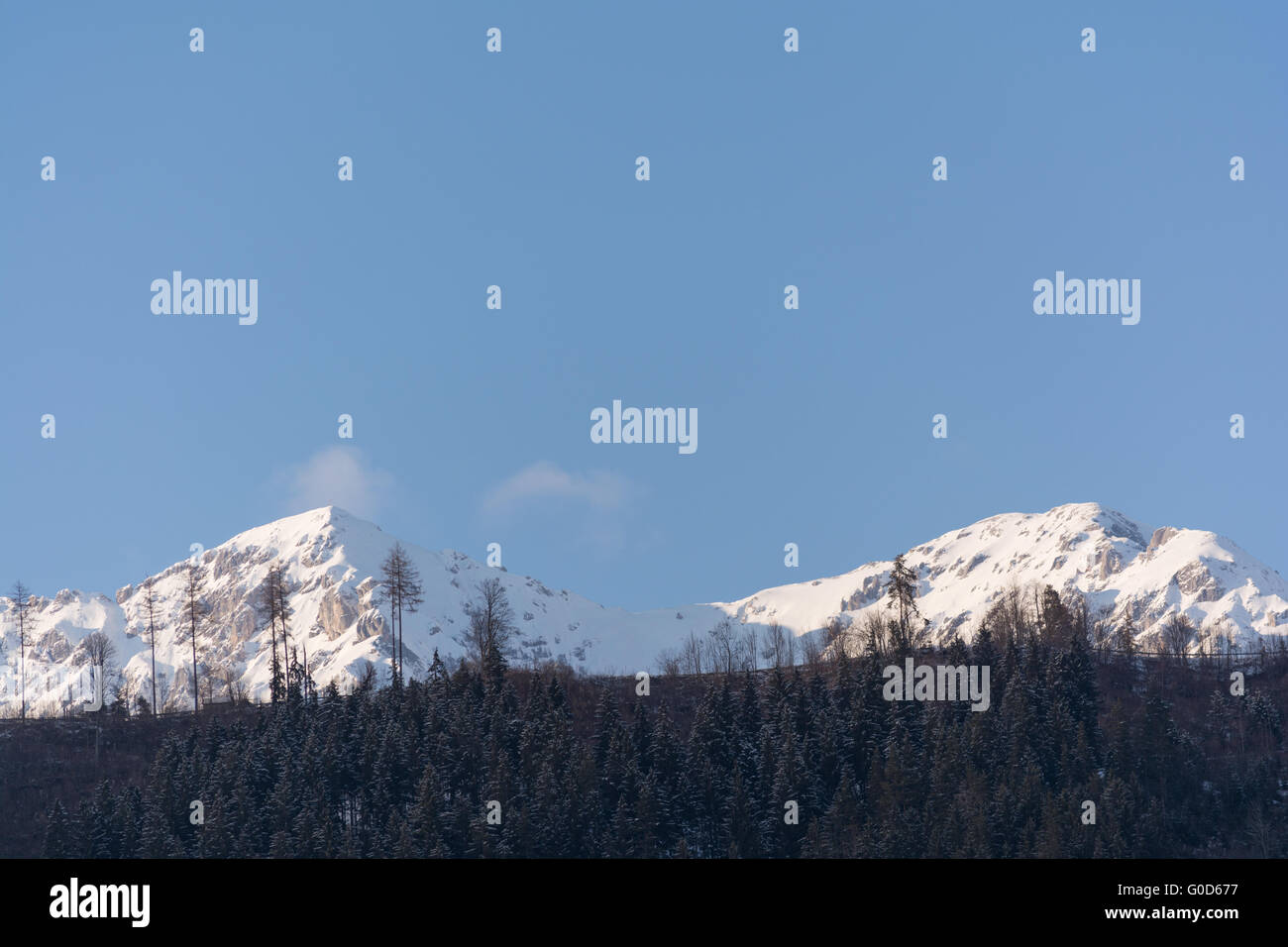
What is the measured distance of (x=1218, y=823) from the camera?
112188 mm

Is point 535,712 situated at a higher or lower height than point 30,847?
higher

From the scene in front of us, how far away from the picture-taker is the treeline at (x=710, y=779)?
10338cm

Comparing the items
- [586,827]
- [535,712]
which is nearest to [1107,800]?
[586,827]

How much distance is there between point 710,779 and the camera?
371 feet

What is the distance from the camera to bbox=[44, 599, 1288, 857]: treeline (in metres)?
103
